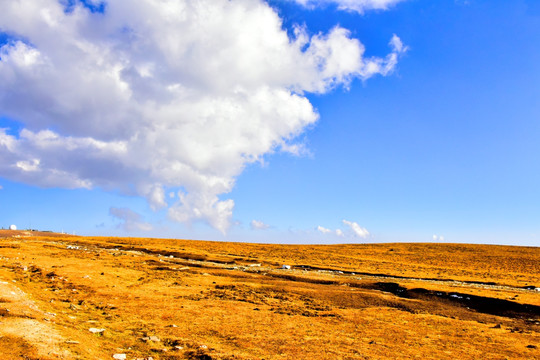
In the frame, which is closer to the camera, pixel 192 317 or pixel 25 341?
pixel 25 341

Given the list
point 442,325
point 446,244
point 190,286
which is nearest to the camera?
point 442,325

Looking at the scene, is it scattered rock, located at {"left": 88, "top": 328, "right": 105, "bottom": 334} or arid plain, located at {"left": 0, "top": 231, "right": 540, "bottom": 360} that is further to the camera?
scattered rock, located at {"left": 88, "top": 328, "right": 105, "bottom": 334}

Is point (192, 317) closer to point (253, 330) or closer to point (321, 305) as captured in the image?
point (253, 330)

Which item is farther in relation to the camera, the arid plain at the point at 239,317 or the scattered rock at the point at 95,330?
the scattered rock at the point at 95,330

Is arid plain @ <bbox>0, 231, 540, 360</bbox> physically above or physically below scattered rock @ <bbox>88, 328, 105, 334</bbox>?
below

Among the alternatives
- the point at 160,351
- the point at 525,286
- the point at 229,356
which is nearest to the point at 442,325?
the point at 229,356

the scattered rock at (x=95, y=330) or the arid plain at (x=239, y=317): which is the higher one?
the scattered rock at (x=95, y=330)

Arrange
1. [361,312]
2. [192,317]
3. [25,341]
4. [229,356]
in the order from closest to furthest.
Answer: [25,341] < [229,356] < [192,317] < [361,312]

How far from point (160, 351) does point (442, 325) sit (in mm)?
14767

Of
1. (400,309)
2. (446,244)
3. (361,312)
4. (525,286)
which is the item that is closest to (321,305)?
(361,312)

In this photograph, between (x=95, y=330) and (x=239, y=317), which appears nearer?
(x=95, y=330)

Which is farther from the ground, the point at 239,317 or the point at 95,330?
the point at 95,330

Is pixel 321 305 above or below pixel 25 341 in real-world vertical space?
below

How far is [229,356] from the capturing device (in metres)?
11.2
